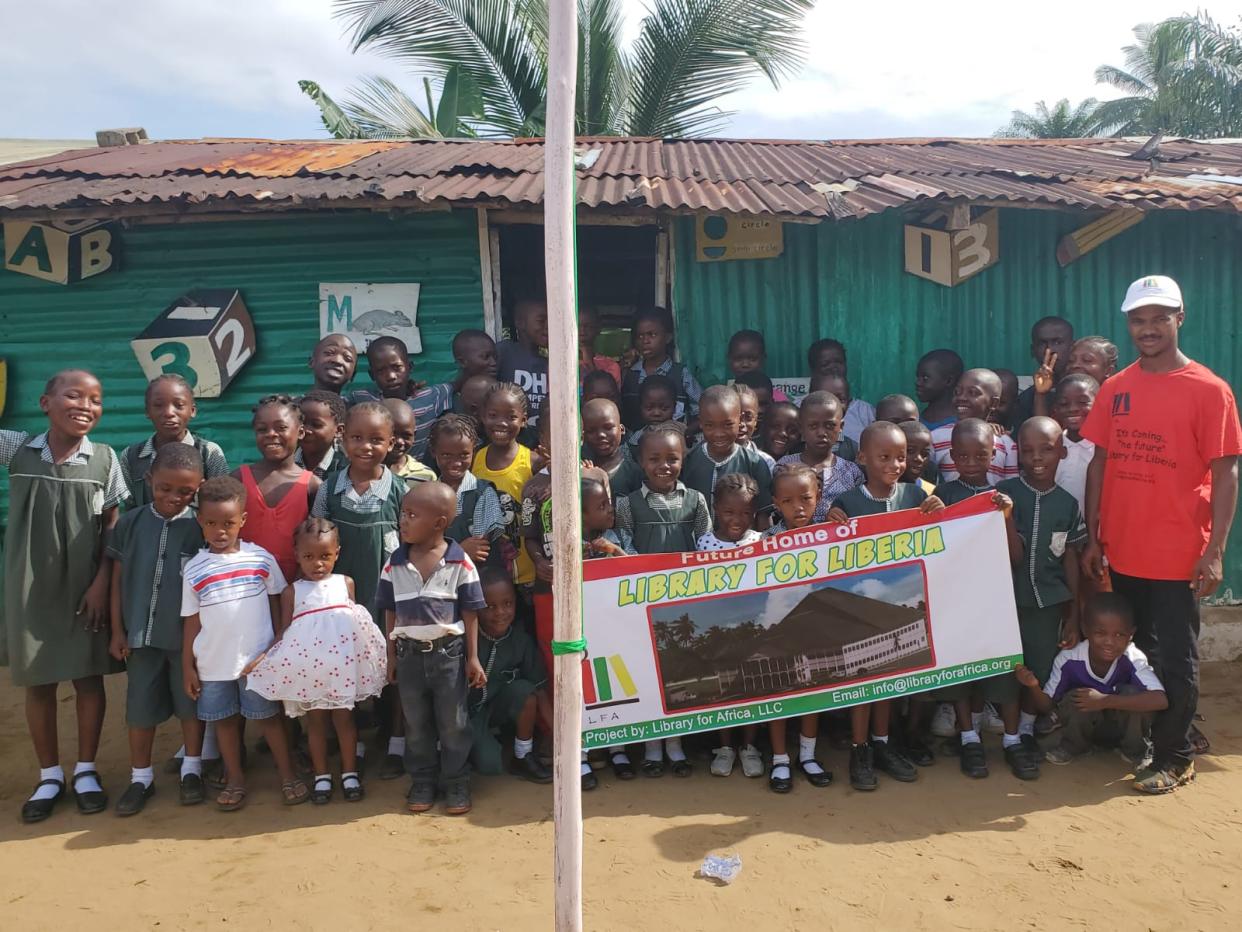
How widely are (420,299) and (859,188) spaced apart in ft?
8.70

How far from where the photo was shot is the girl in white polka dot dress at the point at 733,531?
154 inches

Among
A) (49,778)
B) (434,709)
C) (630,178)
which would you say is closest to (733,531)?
(434,709)

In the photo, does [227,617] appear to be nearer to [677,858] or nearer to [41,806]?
[41,806]

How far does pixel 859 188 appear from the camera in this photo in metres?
5.13

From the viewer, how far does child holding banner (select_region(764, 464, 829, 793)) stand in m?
3.85

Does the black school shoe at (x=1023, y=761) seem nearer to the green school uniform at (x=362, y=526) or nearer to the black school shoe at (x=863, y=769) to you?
the black school shoe at (x=863, y=769)

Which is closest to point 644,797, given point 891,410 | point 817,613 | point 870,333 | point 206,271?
point 817,613

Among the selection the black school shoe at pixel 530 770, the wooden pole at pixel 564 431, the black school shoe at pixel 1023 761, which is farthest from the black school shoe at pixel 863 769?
the wooden pole at pixel 564 431

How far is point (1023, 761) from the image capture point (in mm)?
3939

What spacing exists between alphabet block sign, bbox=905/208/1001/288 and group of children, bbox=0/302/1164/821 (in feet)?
4.65

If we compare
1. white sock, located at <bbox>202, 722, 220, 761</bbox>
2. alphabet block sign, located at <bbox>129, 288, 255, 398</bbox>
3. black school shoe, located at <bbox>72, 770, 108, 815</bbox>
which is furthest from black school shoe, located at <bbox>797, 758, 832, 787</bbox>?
alphabet block sign, located at <bbox>129, 288, 255, 398</bbox>

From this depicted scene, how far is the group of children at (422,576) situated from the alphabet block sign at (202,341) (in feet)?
4.88

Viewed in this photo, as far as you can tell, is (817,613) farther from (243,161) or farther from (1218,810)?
(243,161)

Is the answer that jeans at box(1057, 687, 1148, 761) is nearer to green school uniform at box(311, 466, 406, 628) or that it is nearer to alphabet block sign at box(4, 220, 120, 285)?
green school uniform at box(311, 466, 406, 628)
